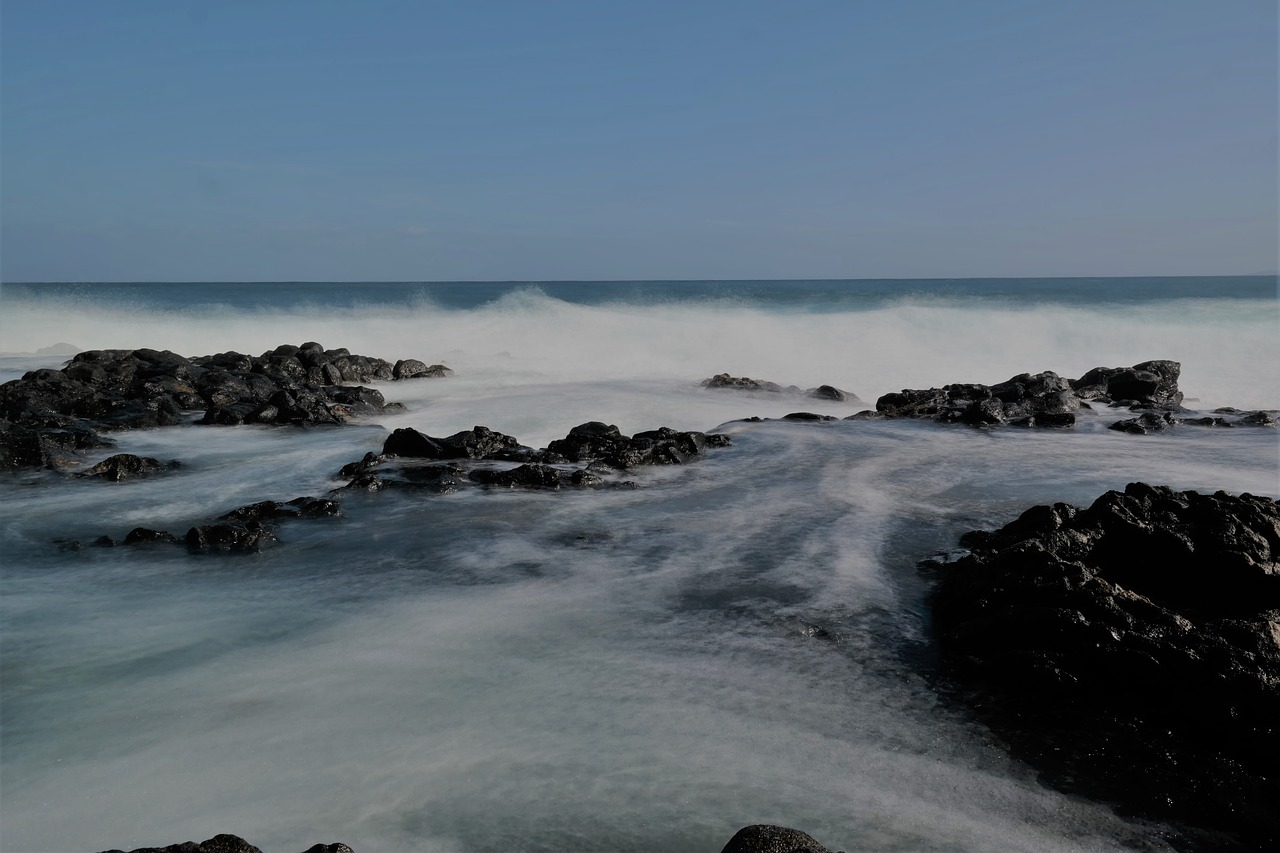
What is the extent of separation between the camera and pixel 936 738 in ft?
14.9

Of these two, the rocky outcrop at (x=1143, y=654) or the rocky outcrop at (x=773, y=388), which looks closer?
the rocky outcrop at (x=1143, y=654)

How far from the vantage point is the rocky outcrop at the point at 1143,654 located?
13.6ft

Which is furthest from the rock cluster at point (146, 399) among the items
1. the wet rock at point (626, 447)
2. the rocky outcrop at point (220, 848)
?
the rocky outcrop at point (220, 848)

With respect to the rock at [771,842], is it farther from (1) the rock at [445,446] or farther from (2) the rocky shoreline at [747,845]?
(1) the rock at [445,446]

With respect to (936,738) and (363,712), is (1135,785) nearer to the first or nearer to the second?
(936,738)

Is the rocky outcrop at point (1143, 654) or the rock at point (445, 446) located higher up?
the rock at point (445, 446)

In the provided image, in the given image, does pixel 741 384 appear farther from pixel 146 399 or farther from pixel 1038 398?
pixel 146 399

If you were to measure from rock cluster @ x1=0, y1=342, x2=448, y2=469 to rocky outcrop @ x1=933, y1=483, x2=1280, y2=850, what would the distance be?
34.7ft

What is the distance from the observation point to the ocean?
3939 mm

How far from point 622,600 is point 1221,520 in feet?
12.5

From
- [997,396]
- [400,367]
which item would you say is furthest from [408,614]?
[400,367]

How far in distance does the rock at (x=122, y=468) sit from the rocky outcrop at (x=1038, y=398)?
11132 mm

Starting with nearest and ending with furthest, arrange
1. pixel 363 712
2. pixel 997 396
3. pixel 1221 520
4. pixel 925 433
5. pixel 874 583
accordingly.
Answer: pixel 363 712
pixel 1221 520
pixel 874 583
pixel 925 433
pixel 997 396

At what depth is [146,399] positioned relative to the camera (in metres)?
15.9
